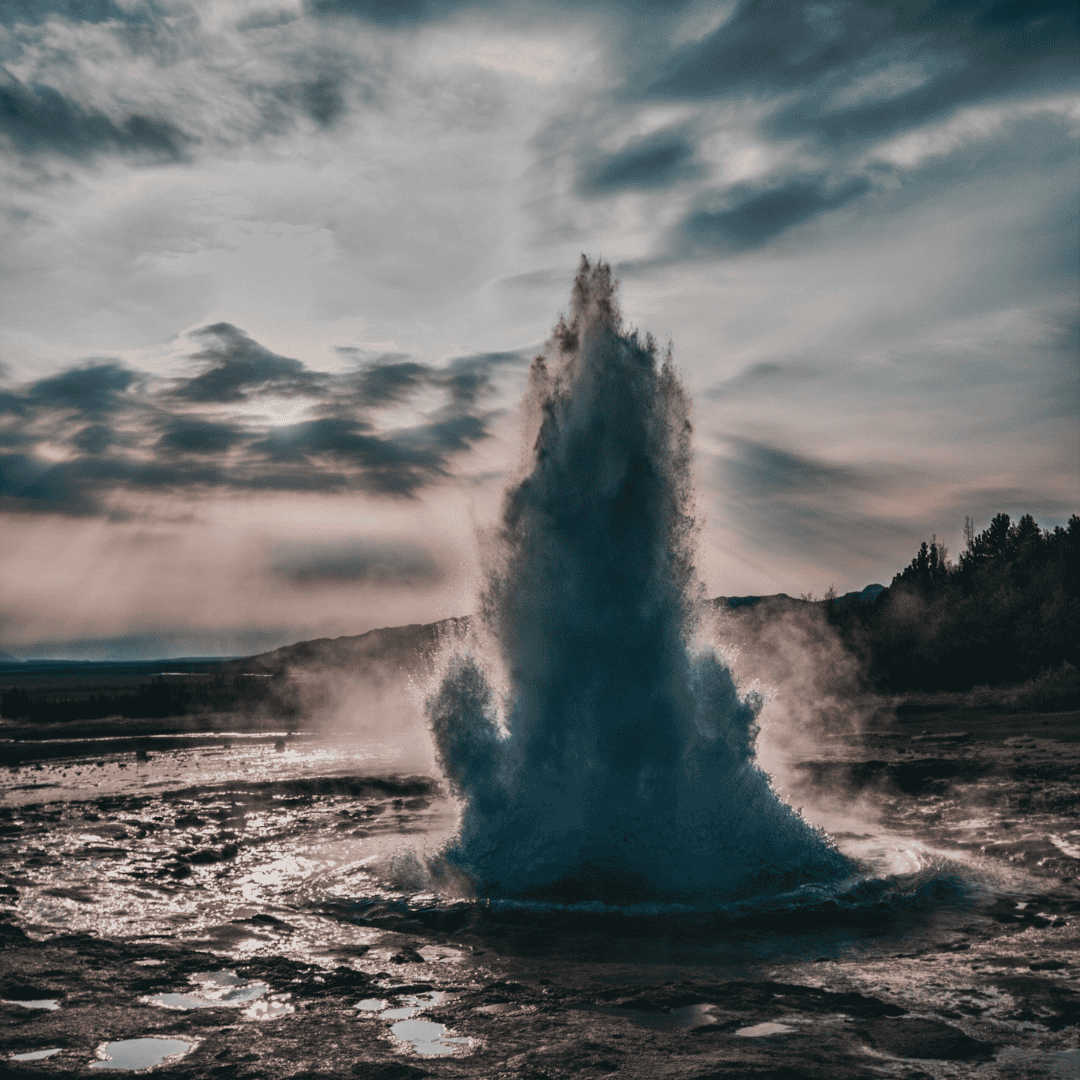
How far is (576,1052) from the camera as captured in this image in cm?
513

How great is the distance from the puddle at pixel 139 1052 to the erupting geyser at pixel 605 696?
13.9 feet

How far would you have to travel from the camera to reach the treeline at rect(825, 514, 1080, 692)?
4172cm

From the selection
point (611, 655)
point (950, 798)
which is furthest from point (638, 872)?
point (950, 798)

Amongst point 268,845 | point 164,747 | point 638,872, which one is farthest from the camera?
point 164,747

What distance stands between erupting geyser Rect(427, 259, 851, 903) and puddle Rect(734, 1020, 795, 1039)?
3.46 meters

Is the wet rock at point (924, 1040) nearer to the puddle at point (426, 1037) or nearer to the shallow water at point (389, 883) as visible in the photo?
the shallow water at point (389, 883)

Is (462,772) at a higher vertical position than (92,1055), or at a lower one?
higher

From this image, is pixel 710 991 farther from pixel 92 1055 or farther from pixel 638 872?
pixel 92 1055

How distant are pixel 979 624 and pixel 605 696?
42423 mm

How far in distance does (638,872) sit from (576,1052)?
13.4 ft

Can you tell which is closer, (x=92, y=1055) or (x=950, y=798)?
(x=92, y=1055)

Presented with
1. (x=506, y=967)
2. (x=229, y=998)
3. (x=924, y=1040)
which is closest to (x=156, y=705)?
(x=229, y=998)

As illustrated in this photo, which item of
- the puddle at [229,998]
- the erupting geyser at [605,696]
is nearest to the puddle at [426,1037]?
the puddle at [229,998]

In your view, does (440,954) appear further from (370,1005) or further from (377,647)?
(377,647)
